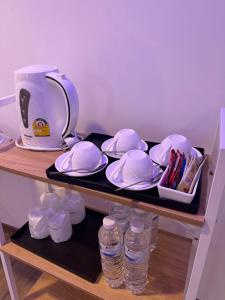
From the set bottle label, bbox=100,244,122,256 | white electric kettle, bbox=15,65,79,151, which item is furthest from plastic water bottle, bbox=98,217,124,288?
white electric kettle, bbox=15,65,79,151

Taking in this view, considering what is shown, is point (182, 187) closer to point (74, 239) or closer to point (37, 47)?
point (74, 239)

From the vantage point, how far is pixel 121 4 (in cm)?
75

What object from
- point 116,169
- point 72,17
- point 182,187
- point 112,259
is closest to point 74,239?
point 112,259

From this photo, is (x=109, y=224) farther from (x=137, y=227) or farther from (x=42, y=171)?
(x=42, y=171)

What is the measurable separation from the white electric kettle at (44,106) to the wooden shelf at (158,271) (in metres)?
0.46

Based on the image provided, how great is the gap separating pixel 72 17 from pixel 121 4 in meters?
0.19

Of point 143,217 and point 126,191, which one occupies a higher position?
point 126,191

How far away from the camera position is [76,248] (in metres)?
0.95

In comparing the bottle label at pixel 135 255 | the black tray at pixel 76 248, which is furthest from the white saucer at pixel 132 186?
the black tray at pixel 76 248

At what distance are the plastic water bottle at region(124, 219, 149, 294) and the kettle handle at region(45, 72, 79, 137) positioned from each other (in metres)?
0.38

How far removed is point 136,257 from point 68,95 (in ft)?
1.81

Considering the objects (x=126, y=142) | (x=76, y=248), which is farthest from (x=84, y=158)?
(x=76, y=248)

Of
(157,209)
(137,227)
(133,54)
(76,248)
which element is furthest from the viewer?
(76,248)

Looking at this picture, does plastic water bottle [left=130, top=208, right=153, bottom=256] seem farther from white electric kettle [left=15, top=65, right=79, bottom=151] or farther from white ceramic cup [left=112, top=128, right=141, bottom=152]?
white electric kettle [left=15, top=65, right=79, bottom=151]
